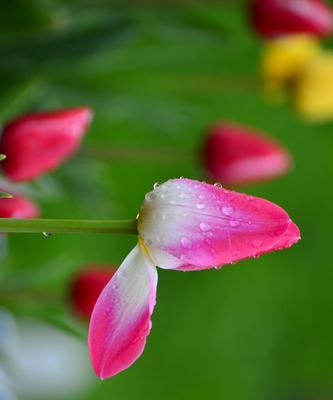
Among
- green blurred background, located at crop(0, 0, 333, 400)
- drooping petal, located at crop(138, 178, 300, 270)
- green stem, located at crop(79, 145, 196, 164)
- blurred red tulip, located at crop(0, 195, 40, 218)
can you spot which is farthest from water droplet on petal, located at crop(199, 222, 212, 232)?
green stem, located at crop(79, 145, 196, 164)

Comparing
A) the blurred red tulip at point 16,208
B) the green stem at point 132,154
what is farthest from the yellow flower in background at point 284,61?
the blurred red tulip at point 16,208

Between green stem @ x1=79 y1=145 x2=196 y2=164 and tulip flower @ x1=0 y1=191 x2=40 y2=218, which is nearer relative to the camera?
tulip flower @ x1=0 y1=191 x2=40 y2=218

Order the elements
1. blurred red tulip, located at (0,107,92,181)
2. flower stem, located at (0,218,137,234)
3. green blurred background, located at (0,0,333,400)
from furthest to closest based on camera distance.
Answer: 1. green blurred background, located at (0,0,333,400)
2. blurred red tulip, located at (0,107,92,181)
3. flower stem, located at (0,218,137,234)

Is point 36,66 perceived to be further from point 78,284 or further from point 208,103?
point 208,103

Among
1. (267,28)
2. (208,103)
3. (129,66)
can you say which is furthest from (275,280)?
(267,28)

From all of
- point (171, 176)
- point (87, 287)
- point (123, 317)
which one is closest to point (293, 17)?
point (87, 287)

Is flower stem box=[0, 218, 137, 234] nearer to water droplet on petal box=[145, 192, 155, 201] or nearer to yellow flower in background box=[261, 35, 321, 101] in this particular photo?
water droplet on petal box=[145, 192, 155, 201]
